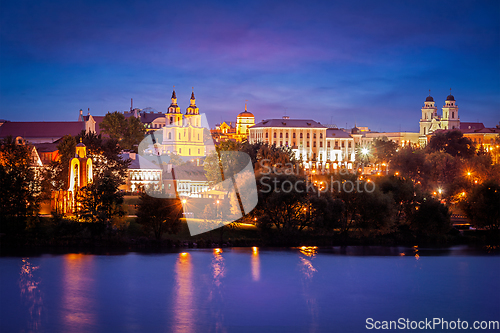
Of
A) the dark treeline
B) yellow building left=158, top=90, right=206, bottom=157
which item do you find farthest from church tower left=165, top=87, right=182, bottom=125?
the dark treeline

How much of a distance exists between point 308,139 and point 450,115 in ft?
130

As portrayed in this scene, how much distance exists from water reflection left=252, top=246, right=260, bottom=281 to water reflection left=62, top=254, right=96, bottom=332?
8.59 metres

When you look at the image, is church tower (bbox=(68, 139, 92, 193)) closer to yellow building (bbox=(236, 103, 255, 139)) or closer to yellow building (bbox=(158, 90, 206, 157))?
yellow building (bbox=(158, 90, 206, 157))

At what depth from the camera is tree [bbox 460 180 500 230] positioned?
3909 cm

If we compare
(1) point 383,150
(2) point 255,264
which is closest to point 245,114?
(1) point 383,150

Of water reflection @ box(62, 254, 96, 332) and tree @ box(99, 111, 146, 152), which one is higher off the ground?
tree @ box(99, 111, 146, 152)

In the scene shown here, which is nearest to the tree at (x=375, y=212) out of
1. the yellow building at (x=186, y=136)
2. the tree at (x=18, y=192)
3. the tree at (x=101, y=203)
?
the tree at (x=101, y=203)

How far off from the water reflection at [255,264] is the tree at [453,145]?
173ft

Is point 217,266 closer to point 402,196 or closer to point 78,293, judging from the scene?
point 78,293

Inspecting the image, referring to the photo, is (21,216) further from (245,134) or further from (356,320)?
(245,134)

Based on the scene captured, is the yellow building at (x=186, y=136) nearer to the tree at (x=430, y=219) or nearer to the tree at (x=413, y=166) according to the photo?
the tree at (x=413, y=166)

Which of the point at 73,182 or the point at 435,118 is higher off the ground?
the point at 435,118

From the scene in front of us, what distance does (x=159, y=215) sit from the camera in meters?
35.2

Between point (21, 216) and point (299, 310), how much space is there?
66.1ft
